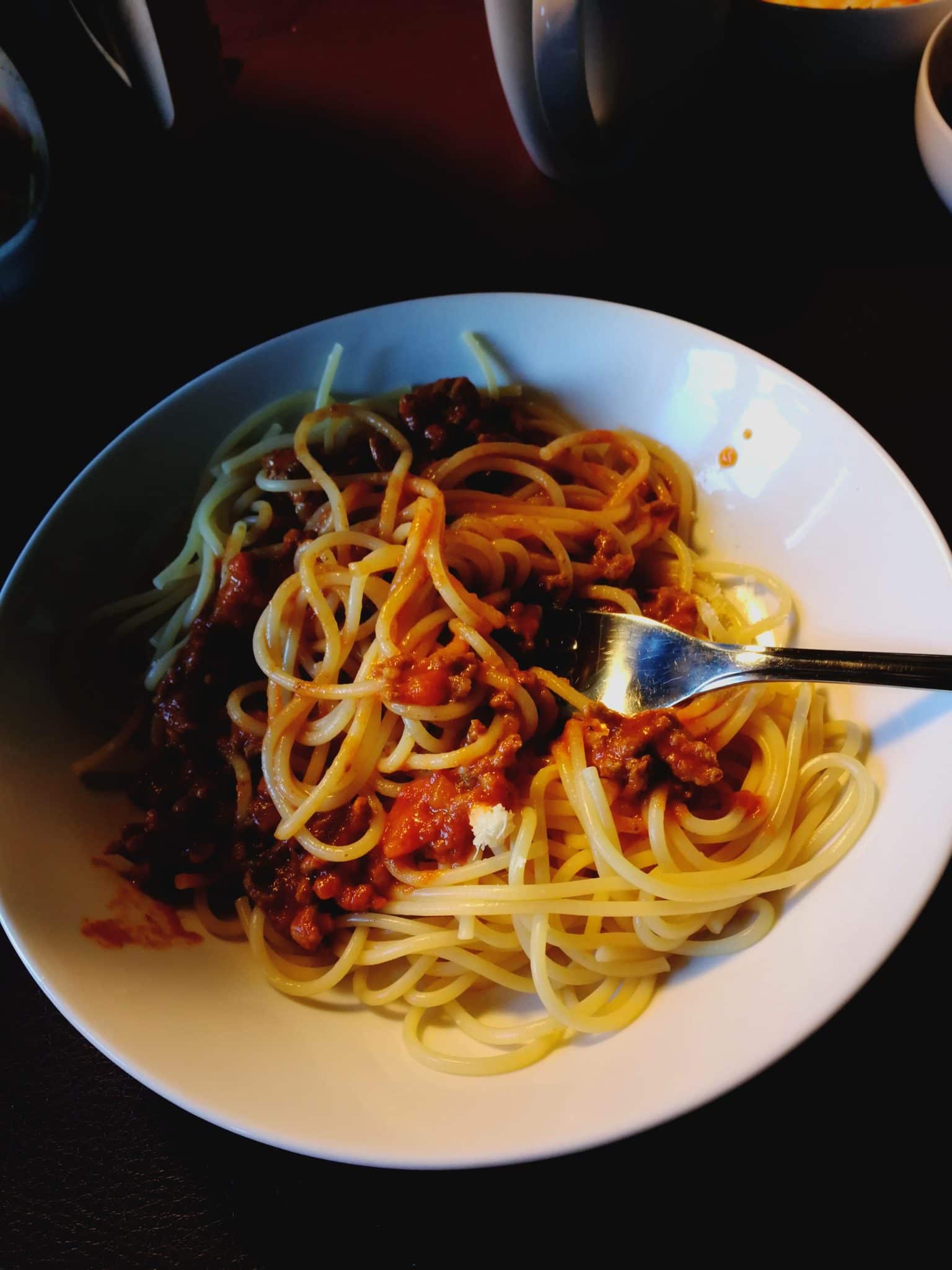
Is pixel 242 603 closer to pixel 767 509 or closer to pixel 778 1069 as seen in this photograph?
pixel 767 509

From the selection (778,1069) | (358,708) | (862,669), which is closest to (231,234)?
(358,708)

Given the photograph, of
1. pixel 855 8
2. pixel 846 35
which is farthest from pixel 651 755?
pixel 855 8

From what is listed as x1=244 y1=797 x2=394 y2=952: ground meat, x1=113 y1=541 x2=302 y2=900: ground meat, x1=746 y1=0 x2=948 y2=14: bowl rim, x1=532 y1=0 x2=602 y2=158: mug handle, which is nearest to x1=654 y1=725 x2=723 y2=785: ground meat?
x1=244 y1=797 x2=394 y2=952: ground meat

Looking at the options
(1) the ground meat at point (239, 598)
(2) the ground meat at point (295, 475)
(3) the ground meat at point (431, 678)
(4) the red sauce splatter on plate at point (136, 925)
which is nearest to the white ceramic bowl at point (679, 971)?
(4) the red sauce splatter on plate at point (136, 925)

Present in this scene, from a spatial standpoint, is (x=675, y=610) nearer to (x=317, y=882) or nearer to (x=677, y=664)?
(x=677, y=664)

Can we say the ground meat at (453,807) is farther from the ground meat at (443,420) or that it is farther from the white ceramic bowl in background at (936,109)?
the white ceramic bowl in background at (936,109)

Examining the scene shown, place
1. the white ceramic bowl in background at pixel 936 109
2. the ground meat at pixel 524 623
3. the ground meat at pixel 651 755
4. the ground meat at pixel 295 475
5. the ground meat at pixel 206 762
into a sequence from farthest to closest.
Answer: the white ceramic bowl in background at pixel 936 109 < the ground meat at pixel 295 475 < the ground meat at pixel 524 623 < the ground meat at pixel 206 762 < the ground meat at pixel 651 755

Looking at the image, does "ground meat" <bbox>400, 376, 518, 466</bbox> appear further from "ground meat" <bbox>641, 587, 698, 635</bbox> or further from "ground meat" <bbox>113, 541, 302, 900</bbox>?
"ground meat" <bbox>641, 587, 698, 635</bbox>
